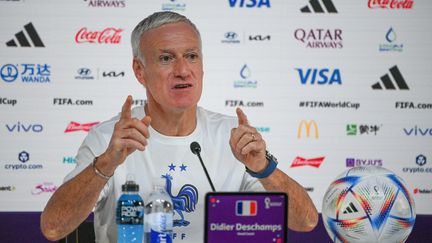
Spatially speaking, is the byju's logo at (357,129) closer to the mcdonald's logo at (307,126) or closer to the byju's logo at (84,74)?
the mcdonald's logo at (307,126)

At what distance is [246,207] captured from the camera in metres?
1.76

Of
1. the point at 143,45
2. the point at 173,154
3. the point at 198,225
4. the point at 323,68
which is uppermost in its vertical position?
the point at 323,68

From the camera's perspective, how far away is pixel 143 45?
265 cm

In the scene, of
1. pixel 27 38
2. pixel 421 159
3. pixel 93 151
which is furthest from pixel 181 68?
pixel 421 159

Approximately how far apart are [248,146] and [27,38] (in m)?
3.39

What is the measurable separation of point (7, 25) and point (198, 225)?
3243mm

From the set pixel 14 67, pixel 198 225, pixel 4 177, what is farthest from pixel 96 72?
pixel 198 225

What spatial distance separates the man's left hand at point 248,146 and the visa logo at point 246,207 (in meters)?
0.42

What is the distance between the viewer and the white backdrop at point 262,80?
515 centimetres

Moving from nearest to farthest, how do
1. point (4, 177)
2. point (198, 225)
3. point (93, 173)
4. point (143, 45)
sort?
point (93, 173) → point (198, 225) → point (143, 45) → point (4, 177)

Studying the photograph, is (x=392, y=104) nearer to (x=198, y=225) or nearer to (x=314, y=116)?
(x=314, y=116)

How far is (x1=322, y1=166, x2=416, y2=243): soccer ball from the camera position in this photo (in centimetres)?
193

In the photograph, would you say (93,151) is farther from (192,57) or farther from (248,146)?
(248,146)

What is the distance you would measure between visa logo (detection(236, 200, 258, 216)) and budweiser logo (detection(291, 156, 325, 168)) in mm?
3527
